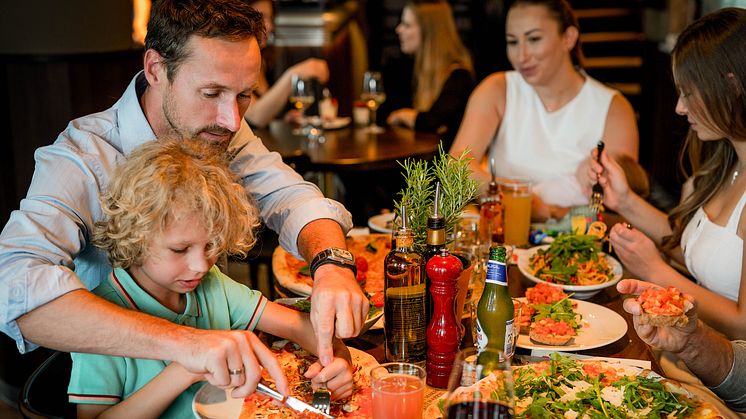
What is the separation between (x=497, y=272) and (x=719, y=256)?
1106mm

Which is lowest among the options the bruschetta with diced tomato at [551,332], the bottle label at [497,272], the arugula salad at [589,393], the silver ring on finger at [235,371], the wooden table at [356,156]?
the wooden table at [356,156]

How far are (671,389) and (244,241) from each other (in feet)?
3.12

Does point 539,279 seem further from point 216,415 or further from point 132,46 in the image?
point 132,46

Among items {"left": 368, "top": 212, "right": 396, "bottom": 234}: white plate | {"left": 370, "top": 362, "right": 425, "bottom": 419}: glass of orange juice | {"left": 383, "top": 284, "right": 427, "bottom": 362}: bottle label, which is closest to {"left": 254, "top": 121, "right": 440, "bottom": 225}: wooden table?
{"left": 368, "top": 212, "right": 396, "bottom": 234}: white plate

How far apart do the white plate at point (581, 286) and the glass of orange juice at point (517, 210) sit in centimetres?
12

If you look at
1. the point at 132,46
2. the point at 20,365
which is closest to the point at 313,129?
the point at 132,46

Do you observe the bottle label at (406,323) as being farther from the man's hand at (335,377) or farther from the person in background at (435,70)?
the person in background at (435,70)

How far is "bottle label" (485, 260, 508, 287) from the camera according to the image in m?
1.47

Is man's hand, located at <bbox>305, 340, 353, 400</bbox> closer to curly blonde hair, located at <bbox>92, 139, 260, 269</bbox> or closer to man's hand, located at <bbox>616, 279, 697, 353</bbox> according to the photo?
curly blonde hair, located at <bbox>92, 139, 260, 269</bbox>

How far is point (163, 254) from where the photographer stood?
1.55 meters

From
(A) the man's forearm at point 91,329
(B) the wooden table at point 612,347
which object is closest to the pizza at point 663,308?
(B) the wooden table at point 612,347

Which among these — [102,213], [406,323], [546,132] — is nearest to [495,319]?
[406,323]

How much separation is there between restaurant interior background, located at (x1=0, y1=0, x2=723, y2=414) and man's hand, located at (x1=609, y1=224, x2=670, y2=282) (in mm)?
761

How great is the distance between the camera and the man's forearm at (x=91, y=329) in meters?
1.42
